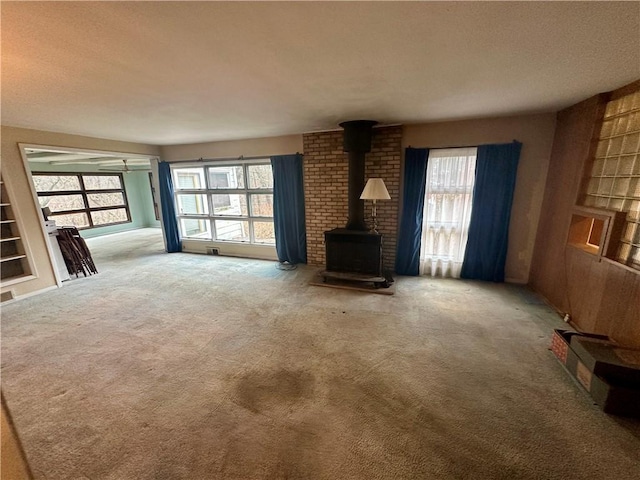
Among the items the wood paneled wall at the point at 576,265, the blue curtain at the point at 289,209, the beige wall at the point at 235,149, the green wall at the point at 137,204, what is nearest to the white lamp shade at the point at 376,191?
the blue curtain at the point at 289,209

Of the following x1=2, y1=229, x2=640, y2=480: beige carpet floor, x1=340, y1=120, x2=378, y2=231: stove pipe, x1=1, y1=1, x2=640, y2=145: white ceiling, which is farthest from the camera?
x1=340, y1=120, x2=378, y2=231: stove pipe

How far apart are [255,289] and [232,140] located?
3.01m

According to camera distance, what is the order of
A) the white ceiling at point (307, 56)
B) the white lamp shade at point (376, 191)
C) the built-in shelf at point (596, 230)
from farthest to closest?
1. the white lamp shade at point (376, 191)
2. the built-in shelf at point (596, 230)
3. the white ceiling at point (307, 56)

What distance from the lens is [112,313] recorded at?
3.13m

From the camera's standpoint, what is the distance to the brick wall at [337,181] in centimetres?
393

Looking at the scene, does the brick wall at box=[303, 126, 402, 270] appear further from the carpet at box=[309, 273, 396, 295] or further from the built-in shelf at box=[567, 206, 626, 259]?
the built-in shelf at box=[567, 206, 626, 259]

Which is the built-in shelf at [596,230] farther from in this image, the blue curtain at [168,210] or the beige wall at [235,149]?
the blue curtain at [168,210]

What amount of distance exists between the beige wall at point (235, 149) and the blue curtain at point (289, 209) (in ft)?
0.71

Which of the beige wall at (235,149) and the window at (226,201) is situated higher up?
the beige wall at (235,149)

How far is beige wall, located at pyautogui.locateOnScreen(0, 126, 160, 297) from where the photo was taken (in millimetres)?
3453

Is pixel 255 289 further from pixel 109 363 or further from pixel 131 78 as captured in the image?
pixel 131 78

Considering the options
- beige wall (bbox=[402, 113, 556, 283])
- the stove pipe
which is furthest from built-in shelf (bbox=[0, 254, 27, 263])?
beige wall (bbox=[402, 113, 556, 283])

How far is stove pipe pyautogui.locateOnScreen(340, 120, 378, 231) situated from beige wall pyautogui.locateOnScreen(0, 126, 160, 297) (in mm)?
4423

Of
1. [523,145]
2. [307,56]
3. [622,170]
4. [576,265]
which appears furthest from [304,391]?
[523,145]
